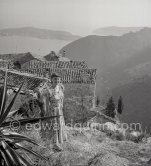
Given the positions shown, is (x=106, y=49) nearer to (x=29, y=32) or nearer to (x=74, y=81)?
(x=74, y=81)

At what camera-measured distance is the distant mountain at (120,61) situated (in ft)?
177

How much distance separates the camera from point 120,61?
76688 mm

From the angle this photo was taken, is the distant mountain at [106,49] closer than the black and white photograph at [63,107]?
No

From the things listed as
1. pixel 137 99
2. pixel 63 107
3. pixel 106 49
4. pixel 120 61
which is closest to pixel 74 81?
pixel 63 107

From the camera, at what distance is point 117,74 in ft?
222

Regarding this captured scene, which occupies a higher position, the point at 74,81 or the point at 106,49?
the point at 106,49

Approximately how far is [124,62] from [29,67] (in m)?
50.2

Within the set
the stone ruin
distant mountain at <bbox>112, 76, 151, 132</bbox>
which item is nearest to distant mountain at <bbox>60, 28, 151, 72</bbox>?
distant mountain at <bbox>112, 76, 151, 132</bbox>

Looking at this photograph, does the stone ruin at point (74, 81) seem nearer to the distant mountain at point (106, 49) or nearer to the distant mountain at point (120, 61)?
the distant mountain at point (120, 61)

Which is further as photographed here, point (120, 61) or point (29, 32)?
point (120, 61)

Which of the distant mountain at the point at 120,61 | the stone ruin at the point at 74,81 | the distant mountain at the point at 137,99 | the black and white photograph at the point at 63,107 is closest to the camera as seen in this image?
the black and white photograph at the point at 63,107

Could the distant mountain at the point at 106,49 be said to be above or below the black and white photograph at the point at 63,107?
above

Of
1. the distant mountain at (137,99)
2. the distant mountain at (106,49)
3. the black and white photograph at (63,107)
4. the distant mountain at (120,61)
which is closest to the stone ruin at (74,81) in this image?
the black and white photograph at (63,107)

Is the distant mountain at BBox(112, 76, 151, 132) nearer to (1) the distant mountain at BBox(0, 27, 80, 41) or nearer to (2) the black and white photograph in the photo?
(2) the black and white photograph
